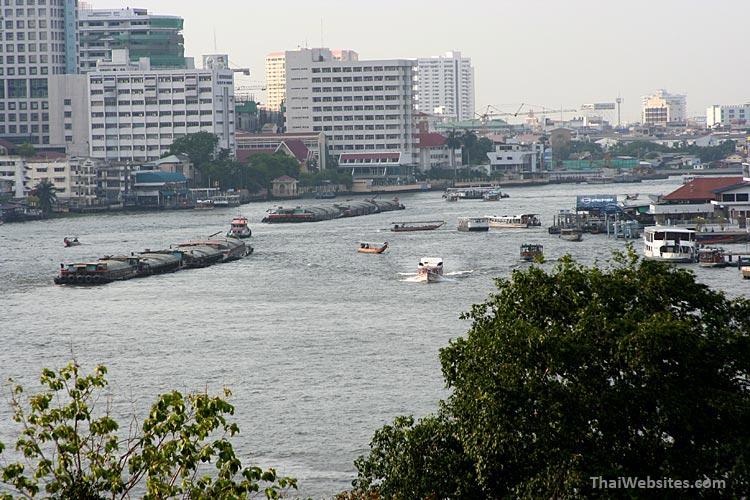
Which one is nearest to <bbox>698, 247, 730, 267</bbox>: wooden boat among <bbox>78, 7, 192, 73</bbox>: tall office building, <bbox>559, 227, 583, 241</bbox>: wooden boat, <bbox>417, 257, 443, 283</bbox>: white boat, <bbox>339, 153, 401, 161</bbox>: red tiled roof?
<bbox>417, 257, 443, 283</bbox>: white boat

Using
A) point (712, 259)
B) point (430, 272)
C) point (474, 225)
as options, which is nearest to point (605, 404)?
point (430, 272)

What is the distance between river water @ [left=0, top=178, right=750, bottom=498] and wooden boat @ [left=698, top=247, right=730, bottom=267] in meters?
0.77

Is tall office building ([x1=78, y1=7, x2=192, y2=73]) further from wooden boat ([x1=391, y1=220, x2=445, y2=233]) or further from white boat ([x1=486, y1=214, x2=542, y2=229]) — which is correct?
white boat ([x1=486, y1=214, x2=542, y2=229])

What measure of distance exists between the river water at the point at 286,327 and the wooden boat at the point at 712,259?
0.77 metres

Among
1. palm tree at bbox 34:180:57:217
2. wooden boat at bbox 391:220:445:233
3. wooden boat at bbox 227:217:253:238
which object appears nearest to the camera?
wooden boat at bbox 227:217:253:238

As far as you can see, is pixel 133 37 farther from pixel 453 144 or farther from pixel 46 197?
pixel 46 197

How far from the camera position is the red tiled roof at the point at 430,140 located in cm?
9056

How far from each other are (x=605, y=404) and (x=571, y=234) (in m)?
31.7

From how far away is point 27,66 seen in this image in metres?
78.9

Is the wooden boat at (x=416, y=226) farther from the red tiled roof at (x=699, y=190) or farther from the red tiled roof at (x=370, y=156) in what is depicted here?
the red tiled roof at (x=370, y=156)

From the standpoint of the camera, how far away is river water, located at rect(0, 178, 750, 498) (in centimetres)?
1487

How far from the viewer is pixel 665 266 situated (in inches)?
383

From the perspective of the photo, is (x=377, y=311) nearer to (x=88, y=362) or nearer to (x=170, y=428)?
(x=88, y=362)

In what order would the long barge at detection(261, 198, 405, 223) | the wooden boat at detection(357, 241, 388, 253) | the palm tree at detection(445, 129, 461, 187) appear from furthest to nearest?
the palm tree at detection(445, 129, 461, 187) → the long barge at detection(261, 198, 405, 223) → the wooden boat at detection(357, 241, 388, 253)
